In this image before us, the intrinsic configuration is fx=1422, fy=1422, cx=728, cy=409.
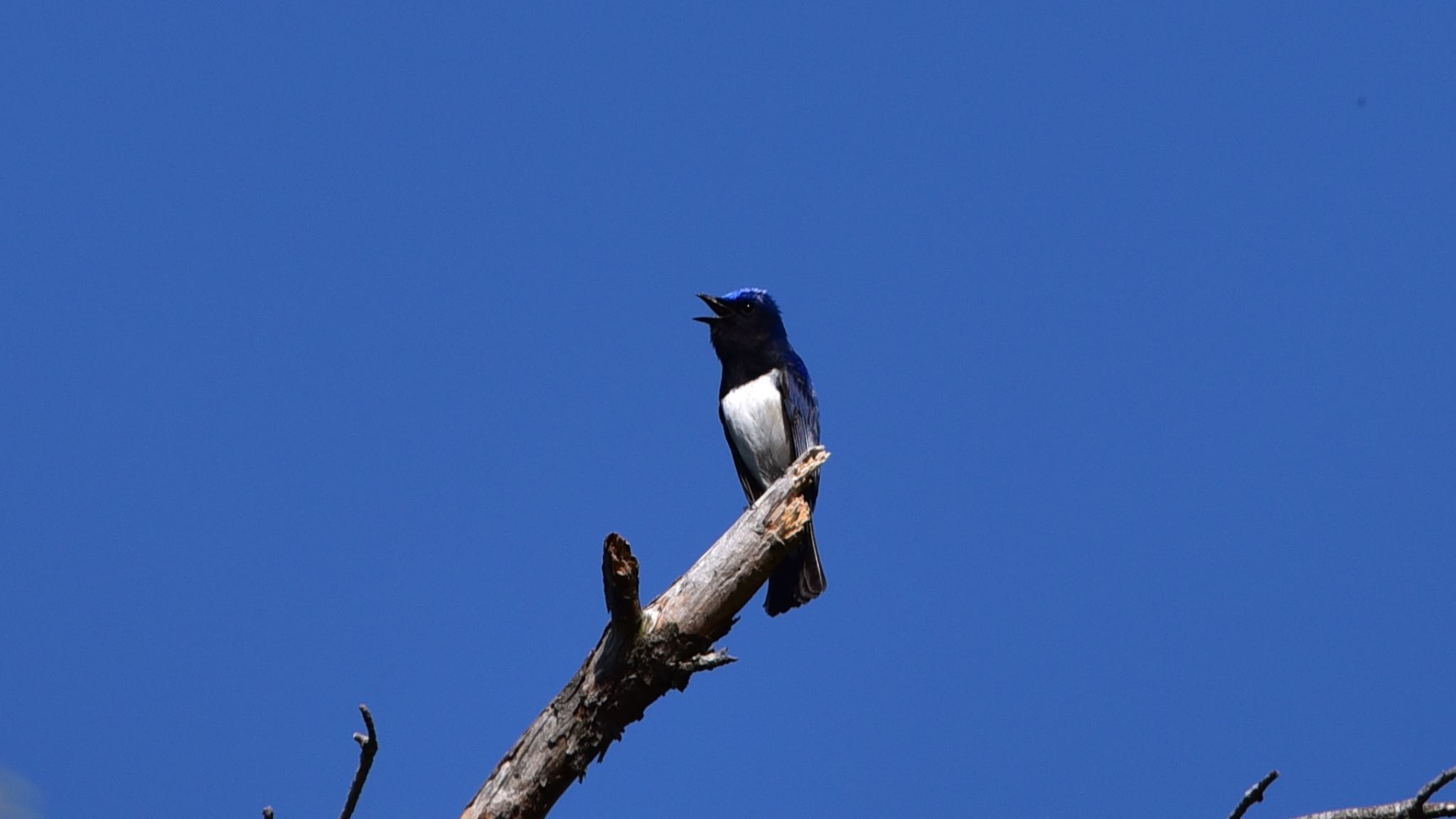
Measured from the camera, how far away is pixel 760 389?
9.32 metres

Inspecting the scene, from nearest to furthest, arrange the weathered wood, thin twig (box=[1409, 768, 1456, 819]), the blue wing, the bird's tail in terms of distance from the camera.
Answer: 1. thin twig (box=[1409, 768, 1456, 819])
2. the weathered wood
3. the bird's tail
4. the blue wing

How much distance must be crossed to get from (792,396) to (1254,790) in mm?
5962

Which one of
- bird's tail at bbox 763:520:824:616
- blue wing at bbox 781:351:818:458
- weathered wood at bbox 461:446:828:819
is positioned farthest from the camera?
blue wing at bbox 781:351:818:458

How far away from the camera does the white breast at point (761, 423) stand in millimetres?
9273

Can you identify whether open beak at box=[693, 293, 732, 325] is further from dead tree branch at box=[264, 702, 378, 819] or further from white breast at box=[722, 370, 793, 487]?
dead tree branch at box=[264, 702, 378, 819]

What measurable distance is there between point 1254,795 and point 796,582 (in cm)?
487

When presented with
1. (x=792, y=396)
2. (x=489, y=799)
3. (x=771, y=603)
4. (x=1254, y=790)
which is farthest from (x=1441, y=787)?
(x=792, y=396)

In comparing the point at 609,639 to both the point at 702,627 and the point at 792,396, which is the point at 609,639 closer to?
the point at 702,627

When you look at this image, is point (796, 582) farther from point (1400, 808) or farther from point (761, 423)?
point (1400, 808)

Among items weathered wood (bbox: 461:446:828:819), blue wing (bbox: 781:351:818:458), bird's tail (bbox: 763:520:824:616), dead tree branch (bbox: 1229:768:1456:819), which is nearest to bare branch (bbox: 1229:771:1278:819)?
dead tree branch (bbox: 1229:768:1456:819)

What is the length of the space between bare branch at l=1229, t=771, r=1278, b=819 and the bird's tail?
15.7 feet

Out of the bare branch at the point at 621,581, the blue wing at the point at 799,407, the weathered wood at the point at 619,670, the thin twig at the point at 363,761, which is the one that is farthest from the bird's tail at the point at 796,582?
the thin twig at the point at 363,761

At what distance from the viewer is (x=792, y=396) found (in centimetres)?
926

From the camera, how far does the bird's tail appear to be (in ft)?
27.0
